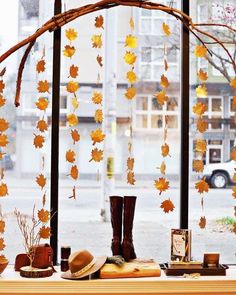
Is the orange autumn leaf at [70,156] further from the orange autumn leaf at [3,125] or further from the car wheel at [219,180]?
the car wheel at [219,180]

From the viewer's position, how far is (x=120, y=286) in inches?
108

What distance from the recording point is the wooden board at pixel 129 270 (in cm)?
278

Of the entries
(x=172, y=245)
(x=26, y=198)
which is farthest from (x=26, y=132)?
(x=172, y=245)

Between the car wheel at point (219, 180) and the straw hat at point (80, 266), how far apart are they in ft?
3.20

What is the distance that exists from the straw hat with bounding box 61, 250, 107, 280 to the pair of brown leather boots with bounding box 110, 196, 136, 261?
0.17m

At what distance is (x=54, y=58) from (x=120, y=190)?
983mm

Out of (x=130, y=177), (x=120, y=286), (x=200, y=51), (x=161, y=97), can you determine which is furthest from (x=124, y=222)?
(x=200, y=51)

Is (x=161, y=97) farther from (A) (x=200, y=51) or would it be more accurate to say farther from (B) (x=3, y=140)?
(B) (x=3, y=140)

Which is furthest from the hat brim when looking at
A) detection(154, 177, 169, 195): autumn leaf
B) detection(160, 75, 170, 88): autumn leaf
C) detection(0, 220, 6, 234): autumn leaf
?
detection(160, 75, 170, 88): autumn leaf

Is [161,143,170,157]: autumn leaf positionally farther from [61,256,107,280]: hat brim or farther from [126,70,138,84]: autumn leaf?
[61,256,107,280]: hat brim

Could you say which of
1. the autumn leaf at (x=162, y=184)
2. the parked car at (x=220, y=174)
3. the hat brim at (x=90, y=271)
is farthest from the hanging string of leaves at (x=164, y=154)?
the hat brim at (x=90, y=271)

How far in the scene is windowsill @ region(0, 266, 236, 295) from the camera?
8.86 ft

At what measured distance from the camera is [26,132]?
126 inches

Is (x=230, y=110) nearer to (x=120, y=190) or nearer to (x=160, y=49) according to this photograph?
(x=160, y=49)
